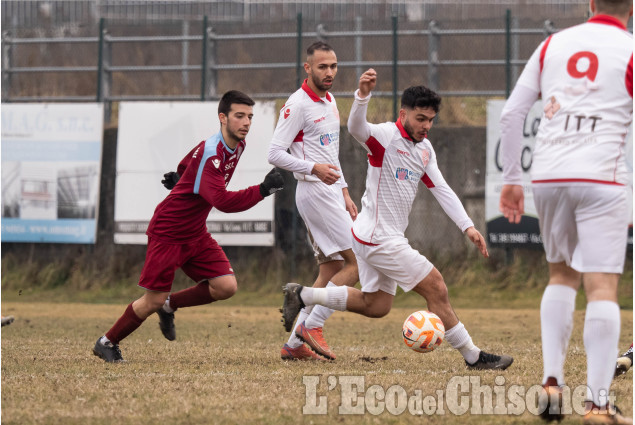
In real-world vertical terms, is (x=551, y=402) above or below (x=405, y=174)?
below

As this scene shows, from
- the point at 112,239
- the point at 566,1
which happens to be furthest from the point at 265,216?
the point at 566,1

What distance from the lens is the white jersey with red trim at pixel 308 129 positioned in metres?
7.93

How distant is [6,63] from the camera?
715 inches

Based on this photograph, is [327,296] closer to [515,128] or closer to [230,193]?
[230,193]

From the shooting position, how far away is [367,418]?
15.9 ft

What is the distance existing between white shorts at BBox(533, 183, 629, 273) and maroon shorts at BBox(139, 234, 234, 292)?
11.4ft

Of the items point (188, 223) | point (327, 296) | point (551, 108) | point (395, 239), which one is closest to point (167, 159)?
point (188, 223)

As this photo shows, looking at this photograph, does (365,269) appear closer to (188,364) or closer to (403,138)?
(403,138)

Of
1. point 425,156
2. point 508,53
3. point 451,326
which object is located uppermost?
point 508,53

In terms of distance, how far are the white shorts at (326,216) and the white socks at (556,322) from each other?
10.5 feet

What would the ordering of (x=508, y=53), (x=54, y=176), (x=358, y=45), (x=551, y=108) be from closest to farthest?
1. (x=551, y=108)
2. (x=54, y=176)
3. (x=508, y=53)
4. (x=358, y=45)

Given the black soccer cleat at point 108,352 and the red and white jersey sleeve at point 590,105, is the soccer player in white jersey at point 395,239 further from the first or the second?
the red and white jersey sleeve at point 590,105

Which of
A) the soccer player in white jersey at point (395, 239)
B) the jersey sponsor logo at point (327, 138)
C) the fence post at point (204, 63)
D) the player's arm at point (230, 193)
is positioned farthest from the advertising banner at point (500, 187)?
the player's arm at point (230, 193)

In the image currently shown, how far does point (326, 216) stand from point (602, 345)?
3.67 m
